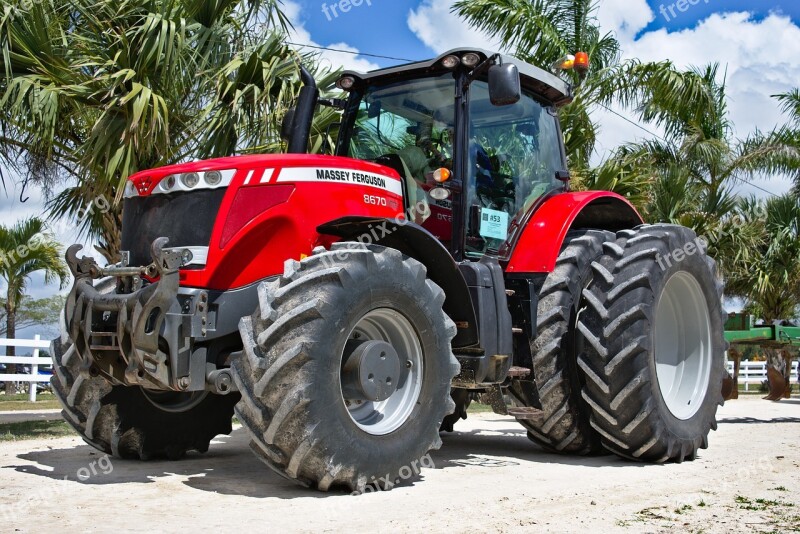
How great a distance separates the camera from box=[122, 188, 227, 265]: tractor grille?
5.21m

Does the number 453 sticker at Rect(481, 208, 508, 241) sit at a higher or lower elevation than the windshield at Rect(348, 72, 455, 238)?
lower

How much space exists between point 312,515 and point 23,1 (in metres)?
6.53

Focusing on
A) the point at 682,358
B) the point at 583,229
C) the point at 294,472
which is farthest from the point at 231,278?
the point at 682,358

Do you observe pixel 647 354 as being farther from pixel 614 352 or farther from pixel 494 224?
pixel 494 224

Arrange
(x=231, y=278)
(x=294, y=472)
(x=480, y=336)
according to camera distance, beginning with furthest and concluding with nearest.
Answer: (x=480, y=336) → (x=231, y=278) → (x=294, y=472)

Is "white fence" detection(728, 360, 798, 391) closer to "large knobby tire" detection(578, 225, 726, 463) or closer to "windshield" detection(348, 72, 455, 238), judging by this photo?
"large knobby tire" detection(578, 225, 726, 463)

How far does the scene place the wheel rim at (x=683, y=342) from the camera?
A: 720cm

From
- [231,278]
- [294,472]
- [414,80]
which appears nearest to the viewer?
[294,472]

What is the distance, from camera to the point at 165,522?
13.5 feet

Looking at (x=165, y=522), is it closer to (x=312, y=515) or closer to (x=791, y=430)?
(x=312, y=515)

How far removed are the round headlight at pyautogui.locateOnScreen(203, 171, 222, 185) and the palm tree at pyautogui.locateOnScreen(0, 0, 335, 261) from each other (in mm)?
3419

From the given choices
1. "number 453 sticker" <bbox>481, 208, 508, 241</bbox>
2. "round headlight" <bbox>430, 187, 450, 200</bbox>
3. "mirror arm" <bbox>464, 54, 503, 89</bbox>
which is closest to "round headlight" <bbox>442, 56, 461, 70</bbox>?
"mirror arm" <bbox>464, 54, 503, 89</bbox>

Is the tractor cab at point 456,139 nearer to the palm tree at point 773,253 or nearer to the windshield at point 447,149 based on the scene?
the windshield at point 447,149

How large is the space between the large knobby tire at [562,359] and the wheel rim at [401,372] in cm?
134
